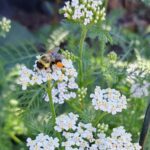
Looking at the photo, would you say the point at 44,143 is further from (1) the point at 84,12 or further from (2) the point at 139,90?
(2) the point at 139,90

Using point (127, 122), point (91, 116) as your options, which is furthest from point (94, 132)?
point (127, 122)

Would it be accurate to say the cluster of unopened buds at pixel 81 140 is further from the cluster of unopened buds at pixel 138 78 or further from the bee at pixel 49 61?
the cluster of unopened buds at pixel 138 78

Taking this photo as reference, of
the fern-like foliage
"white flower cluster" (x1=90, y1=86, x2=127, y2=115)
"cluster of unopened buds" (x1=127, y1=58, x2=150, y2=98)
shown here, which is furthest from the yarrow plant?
the fern-like foliage

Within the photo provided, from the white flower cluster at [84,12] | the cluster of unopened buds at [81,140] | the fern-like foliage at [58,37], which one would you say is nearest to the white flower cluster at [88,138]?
the cluster of unopened buds at [81,140]

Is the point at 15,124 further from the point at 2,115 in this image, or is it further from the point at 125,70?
the point at 125,70

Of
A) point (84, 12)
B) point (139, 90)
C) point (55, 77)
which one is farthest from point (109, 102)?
point (139, 90)

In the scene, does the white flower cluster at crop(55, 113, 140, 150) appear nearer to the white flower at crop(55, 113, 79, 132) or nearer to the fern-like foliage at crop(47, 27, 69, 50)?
the white flower at crop(55, 113, 79, 132)
